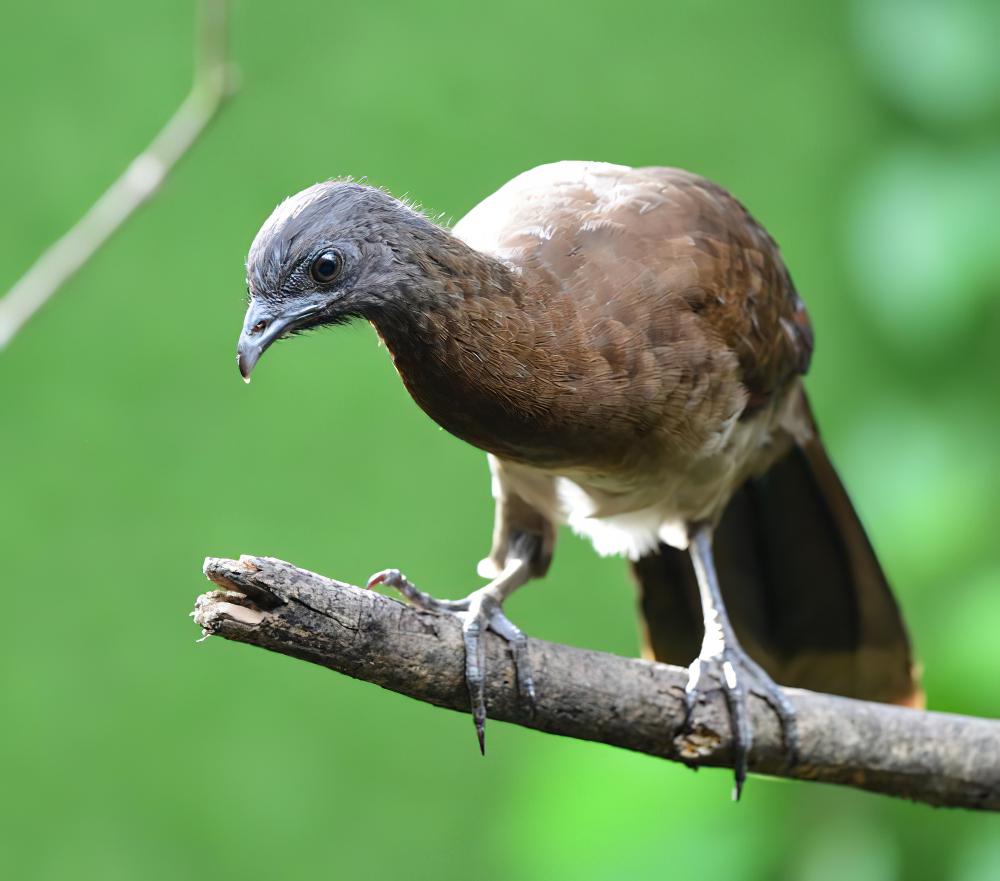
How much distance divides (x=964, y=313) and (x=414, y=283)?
2.89m

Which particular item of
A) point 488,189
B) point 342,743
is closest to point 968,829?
point 342,743

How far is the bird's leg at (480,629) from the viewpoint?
2234 mm

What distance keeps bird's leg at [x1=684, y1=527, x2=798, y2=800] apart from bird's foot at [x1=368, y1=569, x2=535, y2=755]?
0.34m

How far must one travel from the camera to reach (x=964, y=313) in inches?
175

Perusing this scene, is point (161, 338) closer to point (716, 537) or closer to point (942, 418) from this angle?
point (716, 537)

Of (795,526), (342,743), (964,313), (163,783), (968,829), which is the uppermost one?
(964,313)

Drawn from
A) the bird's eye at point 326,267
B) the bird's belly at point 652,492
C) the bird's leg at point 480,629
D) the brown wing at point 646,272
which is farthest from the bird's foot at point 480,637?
the bird's eye at point 326,267

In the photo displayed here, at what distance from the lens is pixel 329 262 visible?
6.54 feet

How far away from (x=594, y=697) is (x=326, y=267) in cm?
86

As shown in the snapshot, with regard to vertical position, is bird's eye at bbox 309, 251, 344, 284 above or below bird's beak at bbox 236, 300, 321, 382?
above

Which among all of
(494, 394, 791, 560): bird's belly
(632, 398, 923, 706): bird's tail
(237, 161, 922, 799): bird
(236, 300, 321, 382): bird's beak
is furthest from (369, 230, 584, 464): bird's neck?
(632, 398, 923, 706): bird's tail

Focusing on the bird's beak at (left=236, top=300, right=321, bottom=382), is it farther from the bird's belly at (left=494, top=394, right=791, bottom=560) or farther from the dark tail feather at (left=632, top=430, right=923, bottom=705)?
the dark tail feather at (left=632, top=430, right=923, bottom=705)

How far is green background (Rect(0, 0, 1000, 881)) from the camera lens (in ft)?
13.9

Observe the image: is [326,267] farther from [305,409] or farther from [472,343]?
[305,409]
